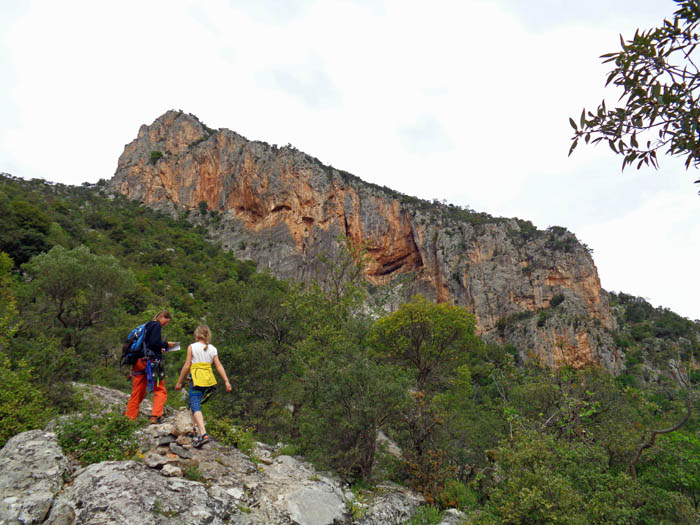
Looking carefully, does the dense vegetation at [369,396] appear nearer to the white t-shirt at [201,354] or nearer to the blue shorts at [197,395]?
the blue shorts at [197,395]

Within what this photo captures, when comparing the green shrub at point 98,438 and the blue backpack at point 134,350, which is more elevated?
the blue backpack at point 134,350

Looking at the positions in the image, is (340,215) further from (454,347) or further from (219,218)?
(454,347)

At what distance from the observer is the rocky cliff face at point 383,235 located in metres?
60.8

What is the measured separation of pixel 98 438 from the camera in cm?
598

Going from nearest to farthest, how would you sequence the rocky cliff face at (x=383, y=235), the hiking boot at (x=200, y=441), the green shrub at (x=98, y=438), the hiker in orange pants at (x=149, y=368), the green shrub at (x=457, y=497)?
the green shrub at (x=98, y=438)
the hiking boot at (x=200, y=441)
the hiker in orange pants at (x=149, y=368)
the green shrub at (x=457, y=497)
the rocky cliff face at (x=383, y=235)

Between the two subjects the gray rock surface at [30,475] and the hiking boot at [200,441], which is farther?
the hiking boot at [200,441]

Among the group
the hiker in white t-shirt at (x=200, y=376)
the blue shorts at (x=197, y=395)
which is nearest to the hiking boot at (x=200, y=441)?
the hiker in white t-shirt at (x=200, y=376)

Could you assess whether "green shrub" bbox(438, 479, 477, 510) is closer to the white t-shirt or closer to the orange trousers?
the white t-shirt

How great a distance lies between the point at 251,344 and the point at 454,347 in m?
10.4

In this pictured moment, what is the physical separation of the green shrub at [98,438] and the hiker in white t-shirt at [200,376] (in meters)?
0.95

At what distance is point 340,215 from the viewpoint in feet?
220

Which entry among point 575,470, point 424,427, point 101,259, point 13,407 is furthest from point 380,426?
point 101,259

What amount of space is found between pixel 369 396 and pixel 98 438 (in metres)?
5.81

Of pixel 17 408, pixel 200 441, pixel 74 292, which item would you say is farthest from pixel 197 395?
pixel 74 292
